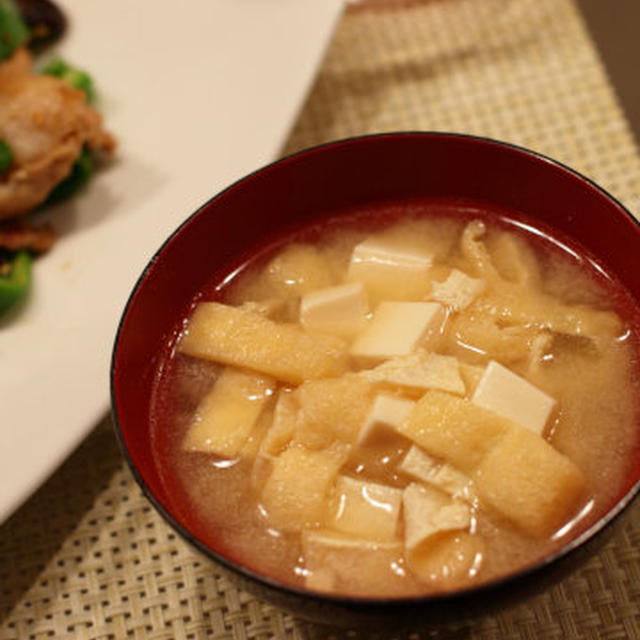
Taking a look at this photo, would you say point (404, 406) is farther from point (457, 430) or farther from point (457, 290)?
point (457, 290)

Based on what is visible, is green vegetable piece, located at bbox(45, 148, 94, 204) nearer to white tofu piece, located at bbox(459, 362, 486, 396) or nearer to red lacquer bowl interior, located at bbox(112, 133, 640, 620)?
red lacquer bowl interior, located at bbox(112, 133, 640, 620)

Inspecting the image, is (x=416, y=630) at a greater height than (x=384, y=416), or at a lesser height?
lesser

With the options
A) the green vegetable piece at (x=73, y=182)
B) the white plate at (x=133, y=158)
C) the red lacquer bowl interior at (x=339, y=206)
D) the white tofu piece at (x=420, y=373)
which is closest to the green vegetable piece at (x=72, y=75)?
the white plate at (x=133, y=158)

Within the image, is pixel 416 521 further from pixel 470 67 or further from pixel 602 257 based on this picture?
pixel 470 67

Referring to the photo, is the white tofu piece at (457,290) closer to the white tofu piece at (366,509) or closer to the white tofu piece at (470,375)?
the white tofu piece at (470,375)

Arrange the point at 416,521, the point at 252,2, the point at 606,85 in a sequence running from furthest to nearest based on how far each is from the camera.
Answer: the point at 252,2
the point at 606,85
the point at 416,521

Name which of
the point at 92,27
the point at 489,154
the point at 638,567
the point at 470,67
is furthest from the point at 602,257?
the point at 92,27

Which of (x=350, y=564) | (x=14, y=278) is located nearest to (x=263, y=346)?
(x=350, y=564)

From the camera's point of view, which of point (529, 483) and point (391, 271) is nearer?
point (529, 483)
